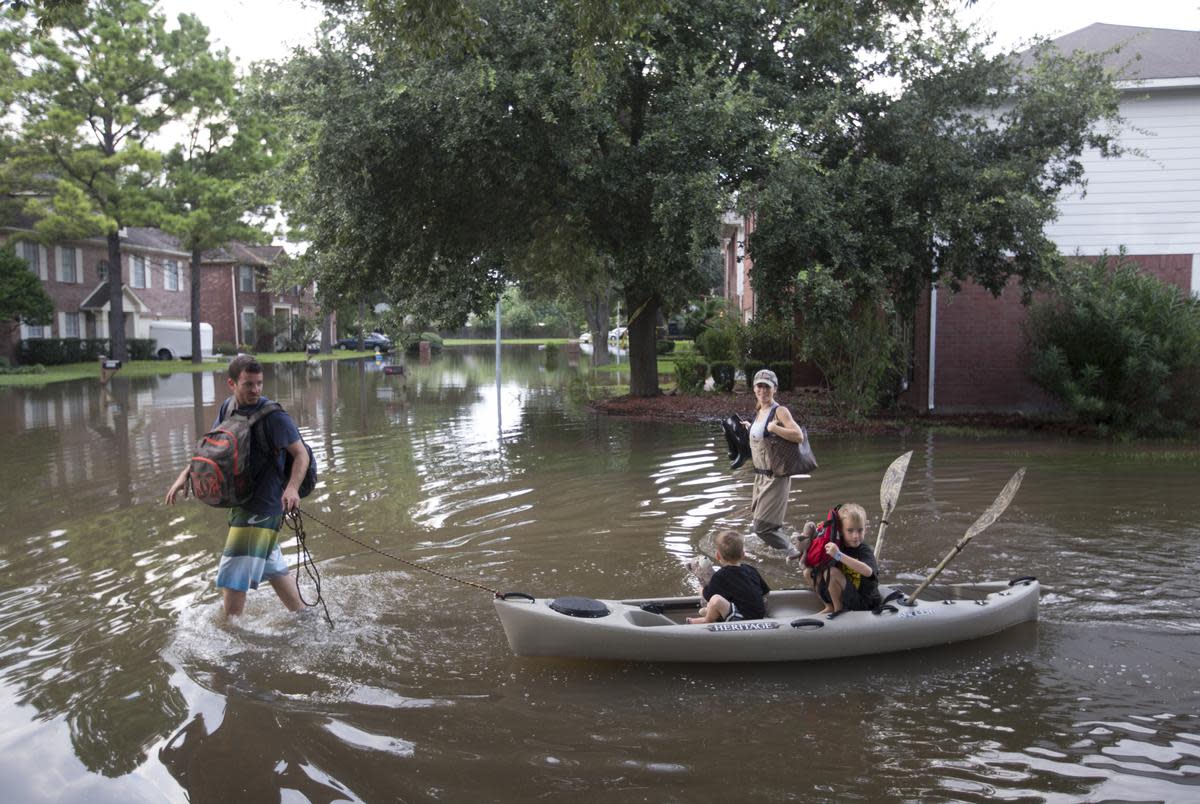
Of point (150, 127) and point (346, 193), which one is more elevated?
point (150, 127)

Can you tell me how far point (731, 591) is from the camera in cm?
590

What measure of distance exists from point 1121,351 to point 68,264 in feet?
136

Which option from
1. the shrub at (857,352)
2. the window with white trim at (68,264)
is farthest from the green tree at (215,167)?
the shrub at (857,352)

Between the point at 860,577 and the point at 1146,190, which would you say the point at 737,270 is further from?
the point at 860,577

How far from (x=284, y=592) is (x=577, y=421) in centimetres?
1279

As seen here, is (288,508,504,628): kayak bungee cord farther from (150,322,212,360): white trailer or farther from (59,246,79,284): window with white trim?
(150,322,212,360): white trailer

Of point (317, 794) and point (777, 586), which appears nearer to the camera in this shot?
point (317, 794)

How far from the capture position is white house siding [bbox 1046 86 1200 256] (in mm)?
17125

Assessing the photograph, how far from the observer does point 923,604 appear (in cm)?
608

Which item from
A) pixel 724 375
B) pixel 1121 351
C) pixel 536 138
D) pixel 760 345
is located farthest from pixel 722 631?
pixel 760 345

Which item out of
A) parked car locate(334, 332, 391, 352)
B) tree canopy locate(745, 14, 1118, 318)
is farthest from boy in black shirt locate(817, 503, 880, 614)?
parked car locate(334, 332, 391, 352)

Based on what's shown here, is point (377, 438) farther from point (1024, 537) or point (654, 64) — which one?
point (1024, 537)

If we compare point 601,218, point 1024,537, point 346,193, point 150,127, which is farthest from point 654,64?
point 150,127

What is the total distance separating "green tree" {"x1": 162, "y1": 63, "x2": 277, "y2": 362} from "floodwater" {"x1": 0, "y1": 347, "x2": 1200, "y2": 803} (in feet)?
86.7
